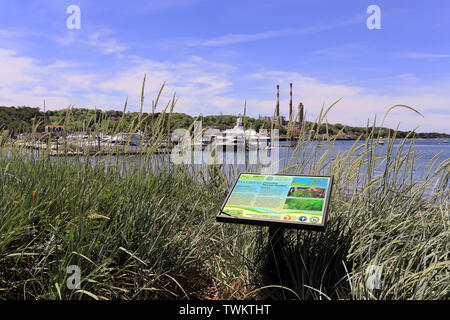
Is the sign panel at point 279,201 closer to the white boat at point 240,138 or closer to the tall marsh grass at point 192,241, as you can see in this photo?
the tall marsh grass at point 192,241

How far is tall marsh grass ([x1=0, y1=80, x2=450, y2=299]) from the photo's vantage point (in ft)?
7.39

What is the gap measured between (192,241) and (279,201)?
0.87 m

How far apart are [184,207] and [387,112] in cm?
228

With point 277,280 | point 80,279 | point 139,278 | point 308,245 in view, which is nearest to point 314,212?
point 308,245

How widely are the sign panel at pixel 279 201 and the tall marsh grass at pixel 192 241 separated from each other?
0.42 m

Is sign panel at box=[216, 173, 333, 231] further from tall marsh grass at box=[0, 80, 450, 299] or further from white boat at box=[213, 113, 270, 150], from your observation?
white boat at box=[213, 113, 270, 150]

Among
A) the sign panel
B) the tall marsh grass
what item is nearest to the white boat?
the tall marsh grass

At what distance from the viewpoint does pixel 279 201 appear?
2561mm

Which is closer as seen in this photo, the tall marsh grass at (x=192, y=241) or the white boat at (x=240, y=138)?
the tall marsh grass at (x=192, y=241)

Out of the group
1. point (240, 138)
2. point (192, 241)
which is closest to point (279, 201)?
point (192, 241)

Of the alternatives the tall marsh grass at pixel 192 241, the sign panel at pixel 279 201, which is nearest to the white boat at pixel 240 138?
the tall marsh grass at pixel 192 241

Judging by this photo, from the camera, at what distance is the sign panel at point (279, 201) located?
233 centimetres

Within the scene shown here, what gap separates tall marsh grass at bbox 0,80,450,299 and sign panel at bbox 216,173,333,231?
1.38ft
